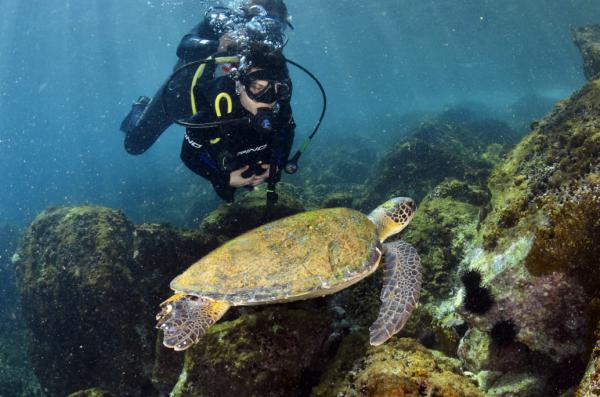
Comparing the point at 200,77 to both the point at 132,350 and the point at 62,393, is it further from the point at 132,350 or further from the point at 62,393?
the point at 62,393

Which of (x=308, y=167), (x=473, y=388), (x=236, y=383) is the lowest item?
(x=308, y=167)

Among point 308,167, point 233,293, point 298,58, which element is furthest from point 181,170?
point 298,58

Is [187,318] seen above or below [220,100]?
below

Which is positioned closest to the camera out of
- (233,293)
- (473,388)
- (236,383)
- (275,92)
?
(473,388)

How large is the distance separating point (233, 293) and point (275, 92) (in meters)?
2.68

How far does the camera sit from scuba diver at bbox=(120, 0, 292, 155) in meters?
5.25

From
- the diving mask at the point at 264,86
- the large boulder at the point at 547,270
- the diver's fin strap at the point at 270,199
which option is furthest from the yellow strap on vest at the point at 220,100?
the large boulder at the point at 547,270

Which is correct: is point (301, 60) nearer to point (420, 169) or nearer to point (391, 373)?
point (420, 169)

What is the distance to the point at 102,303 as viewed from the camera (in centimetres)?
459

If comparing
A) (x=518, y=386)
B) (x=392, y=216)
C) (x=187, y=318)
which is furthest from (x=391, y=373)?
(x=392, y=216)

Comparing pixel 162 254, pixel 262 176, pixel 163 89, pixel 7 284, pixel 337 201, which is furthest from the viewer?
pixel 7 284

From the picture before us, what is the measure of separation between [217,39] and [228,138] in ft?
9.92

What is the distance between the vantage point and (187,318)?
9.37 feet

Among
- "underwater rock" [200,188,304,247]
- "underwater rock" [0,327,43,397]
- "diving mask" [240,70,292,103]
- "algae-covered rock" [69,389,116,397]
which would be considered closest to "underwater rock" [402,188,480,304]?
"underwater rock" [200,188,304,247]
